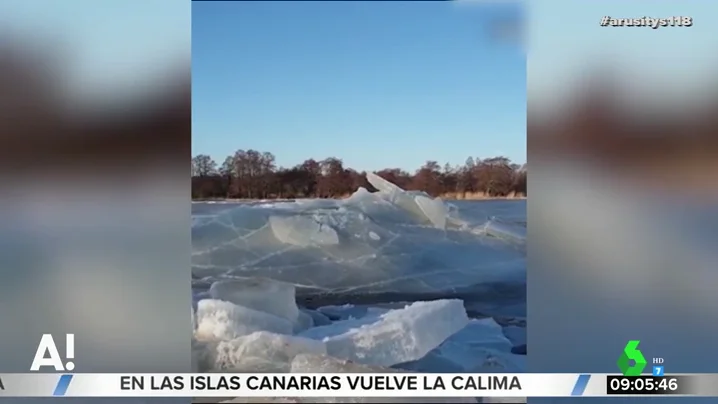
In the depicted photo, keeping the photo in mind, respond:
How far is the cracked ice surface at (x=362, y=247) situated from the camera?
1418 millimetres

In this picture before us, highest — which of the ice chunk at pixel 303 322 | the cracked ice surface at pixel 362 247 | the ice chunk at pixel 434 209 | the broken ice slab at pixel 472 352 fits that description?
the ice chunk at pixel 434 209

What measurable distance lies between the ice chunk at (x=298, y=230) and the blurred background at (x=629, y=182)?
69cm

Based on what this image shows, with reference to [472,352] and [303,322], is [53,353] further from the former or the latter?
[472,352]

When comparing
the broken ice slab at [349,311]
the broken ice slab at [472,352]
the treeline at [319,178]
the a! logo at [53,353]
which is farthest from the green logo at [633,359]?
the a! logo at [53,353]

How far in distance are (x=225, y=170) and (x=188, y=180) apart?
4.6 inches

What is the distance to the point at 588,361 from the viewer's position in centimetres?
135

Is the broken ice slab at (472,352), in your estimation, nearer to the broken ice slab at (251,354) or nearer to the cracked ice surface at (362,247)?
the cracked ice surface at (362,247)

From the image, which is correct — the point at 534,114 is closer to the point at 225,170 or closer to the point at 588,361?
the point at 588,361

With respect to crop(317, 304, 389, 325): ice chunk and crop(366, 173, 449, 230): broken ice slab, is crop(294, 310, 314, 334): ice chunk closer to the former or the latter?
crop(317, 304, 389, 325): ice chunk

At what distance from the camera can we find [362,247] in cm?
145

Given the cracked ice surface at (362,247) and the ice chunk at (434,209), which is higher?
the ice chunk at (434,209)

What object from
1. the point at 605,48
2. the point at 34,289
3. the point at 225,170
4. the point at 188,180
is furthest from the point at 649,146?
the point at 34,289

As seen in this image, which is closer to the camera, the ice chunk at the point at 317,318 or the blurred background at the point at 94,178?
the blurred background at the point at 94,178

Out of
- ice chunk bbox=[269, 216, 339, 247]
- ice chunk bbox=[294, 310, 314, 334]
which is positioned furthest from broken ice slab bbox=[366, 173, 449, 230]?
ice chunk bbox=[294, 310, 314, 334]
